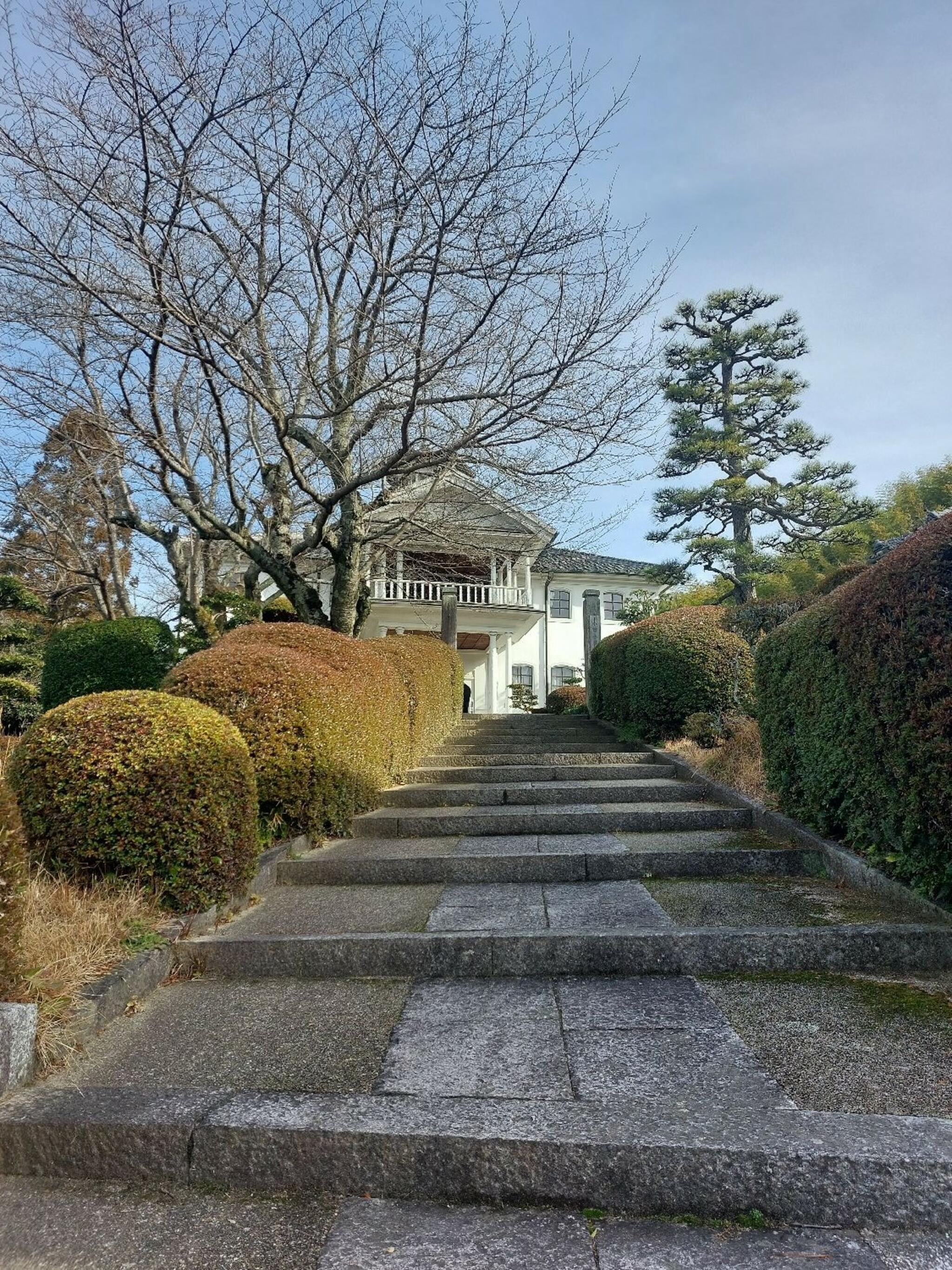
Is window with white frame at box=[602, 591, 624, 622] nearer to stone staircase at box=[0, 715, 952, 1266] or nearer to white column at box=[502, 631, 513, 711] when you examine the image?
white column at box=[502, 631, 513, 711]

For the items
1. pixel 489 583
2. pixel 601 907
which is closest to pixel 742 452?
pixel 489 583

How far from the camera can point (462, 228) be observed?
576 cm

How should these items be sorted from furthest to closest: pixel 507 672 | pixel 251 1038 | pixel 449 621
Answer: pixel 507 672, pixel 449 621, pixel 251 1038

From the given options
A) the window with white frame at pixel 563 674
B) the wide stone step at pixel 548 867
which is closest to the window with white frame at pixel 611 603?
the window with white frame at pixel 563 674

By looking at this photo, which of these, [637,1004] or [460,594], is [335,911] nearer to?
[637,1004]

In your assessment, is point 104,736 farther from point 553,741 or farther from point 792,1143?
point 553,741

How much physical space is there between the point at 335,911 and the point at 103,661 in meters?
6.76

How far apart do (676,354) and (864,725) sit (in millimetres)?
17378

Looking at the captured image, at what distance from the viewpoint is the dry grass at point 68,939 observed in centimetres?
250

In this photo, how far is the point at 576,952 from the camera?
3.26 m

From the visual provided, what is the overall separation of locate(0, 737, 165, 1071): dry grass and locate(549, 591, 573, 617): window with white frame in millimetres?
25281

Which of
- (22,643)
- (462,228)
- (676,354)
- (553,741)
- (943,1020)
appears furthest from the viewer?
(676,354)

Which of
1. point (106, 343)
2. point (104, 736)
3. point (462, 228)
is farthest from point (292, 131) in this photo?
point (104, 736)

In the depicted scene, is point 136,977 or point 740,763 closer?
point 136,977
